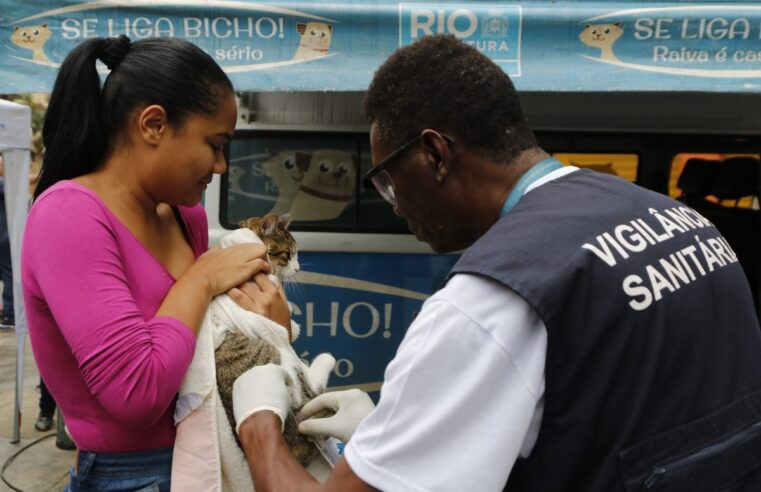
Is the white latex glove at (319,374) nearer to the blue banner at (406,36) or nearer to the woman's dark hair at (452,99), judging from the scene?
the woman's dark hair at (452,99)

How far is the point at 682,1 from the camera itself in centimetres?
310

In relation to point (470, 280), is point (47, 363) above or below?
below

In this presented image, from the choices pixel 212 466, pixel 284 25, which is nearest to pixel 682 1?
pixel 284 25

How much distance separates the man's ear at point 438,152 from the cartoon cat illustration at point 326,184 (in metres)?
3.09

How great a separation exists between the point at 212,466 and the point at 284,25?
231 centimetres

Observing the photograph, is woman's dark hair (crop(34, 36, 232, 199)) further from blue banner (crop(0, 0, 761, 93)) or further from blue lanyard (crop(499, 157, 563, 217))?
blue banner (crop(0, 0, 761, 93))

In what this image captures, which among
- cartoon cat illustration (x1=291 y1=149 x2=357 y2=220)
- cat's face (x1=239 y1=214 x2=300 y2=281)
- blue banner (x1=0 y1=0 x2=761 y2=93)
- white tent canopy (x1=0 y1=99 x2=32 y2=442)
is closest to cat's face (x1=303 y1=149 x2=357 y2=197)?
cartoon cat illustration (x1=291 y1=149 x2=357 y2=220)

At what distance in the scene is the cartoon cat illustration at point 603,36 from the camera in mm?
3102

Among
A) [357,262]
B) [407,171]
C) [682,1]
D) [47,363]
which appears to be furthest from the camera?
[357,262]

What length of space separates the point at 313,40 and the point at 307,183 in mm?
1296

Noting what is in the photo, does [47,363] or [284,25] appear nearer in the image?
[47,363]

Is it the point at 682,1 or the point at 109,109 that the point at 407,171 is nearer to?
the point at 109,109

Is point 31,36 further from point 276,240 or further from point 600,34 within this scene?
point 600,34

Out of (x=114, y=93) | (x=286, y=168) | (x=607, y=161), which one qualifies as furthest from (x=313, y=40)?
(x=607, y=161)
